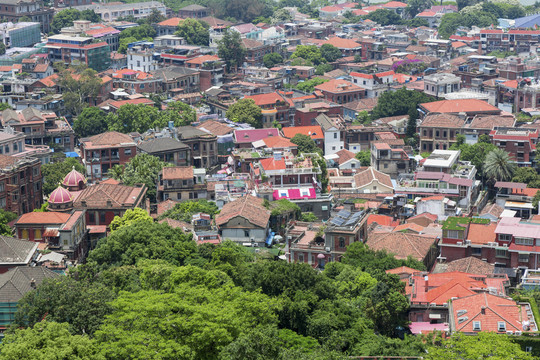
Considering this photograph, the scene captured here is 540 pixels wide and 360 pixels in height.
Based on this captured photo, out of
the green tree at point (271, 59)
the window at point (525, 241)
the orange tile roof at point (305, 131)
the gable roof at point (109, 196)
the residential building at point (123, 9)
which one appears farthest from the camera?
the residential building at point (123, 9)

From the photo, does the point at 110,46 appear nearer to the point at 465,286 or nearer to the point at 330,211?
the point at 330,211

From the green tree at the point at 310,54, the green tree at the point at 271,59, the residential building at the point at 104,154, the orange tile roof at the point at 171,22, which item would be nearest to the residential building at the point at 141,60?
the green tree at the point at 271,59

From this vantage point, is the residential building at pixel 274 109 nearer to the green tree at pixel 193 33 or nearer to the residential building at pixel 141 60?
the residential building at pixel 141 60

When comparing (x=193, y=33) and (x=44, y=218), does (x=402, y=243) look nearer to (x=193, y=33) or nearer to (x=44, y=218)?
(x=44, y=218)

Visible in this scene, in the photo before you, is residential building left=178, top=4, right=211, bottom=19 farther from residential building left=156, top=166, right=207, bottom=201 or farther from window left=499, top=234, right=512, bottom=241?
window left=499, top=234, right=512, bottom=241

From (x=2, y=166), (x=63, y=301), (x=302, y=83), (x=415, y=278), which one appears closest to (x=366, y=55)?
(x=302, y=83)

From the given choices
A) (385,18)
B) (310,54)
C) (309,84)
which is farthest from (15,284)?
(385,18)

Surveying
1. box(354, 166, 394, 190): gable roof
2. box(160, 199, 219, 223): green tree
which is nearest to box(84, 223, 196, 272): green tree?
box(160, 199, 219, 223): green tree
